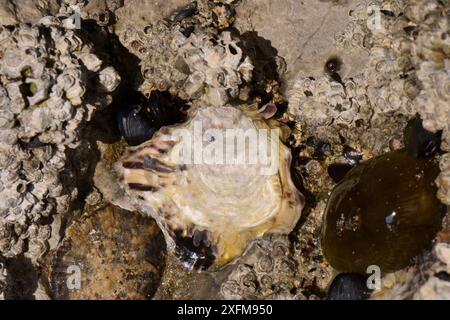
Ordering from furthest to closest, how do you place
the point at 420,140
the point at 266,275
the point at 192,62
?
1. the point at 266,275
2. the point at 192,62
3. the point at 420,140

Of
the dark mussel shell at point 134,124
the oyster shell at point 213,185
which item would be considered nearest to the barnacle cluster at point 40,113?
the dark mussel shell at point 134,124

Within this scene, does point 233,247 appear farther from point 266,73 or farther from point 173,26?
point 173,26

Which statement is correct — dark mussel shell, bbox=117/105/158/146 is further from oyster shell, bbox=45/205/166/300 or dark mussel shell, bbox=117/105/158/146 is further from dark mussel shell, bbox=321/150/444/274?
dark mussel shell, bbox=321/150/444/274

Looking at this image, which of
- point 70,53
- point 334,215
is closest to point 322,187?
point 334,215

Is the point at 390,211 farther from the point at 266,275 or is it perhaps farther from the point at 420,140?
the point at 266,275

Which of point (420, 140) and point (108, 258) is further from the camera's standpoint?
point (108, 258)

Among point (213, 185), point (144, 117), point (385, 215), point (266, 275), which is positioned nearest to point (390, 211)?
point (385, 215)

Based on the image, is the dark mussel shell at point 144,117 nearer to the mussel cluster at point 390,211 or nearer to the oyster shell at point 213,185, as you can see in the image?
the oyster shell at point 213,185
